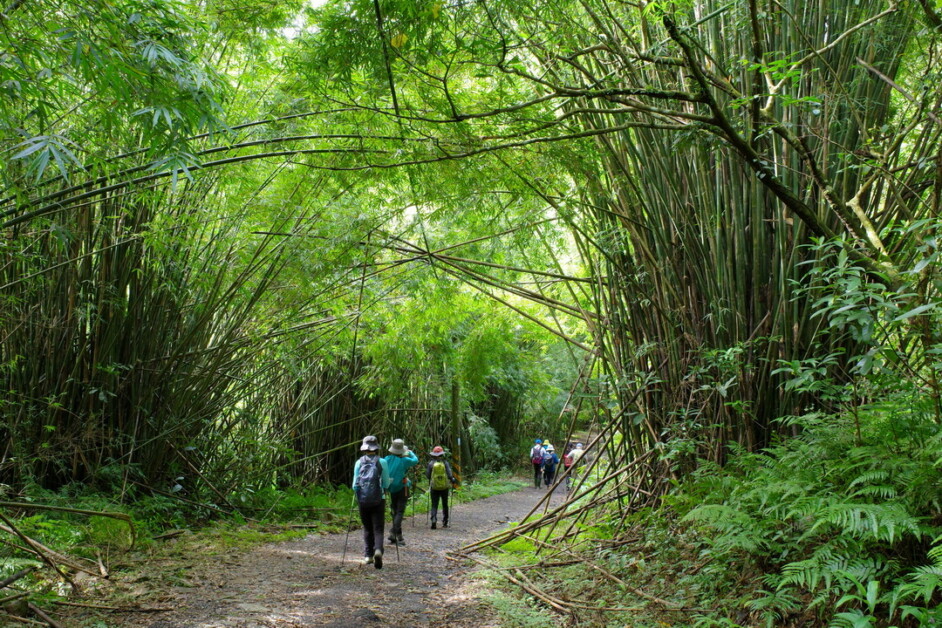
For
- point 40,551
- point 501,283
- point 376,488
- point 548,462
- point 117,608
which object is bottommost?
point 117,608

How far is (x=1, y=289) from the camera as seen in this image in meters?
3.95

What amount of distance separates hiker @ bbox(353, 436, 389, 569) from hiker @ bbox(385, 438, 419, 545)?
17.6 inches

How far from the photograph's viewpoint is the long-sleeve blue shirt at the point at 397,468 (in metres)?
5.38

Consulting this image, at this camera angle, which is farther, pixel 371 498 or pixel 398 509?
pixel 398 509

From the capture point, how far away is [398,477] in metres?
5.42

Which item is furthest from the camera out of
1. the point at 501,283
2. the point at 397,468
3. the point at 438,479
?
the point at 438,479

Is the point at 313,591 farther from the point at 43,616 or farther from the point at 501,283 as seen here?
the point at 501,283

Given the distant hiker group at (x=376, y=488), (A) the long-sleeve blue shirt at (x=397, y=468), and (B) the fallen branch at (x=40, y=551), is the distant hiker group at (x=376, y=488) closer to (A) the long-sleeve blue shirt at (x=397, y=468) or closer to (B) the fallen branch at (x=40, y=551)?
(A) the long-sleeve blue shirt at (x=397, y=468)

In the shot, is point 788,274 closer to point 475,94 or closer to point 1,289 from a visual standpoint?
point 475,94

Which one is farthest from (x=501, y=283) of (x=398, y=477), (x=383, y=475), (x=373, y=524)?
(x=373, y=524)

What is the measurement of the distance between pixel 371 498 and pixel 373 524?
1.19 feet

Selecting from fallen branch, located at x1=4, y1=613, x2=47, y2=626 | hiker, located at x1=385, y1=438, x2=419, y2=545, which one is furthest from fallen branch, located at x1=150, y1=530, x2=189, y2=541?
fallen branch, located at x1=4, y1=613, x2=47, y2=626

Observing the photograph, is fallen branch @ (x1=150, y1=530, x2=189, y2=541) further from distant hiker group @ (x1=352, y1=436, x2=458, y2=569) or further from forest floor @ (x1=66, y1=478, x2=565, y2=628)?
distant hiker group @ (x1=352, y1=436, x2=458, y2=569)

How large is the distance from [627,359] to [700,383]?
75 centimetres
